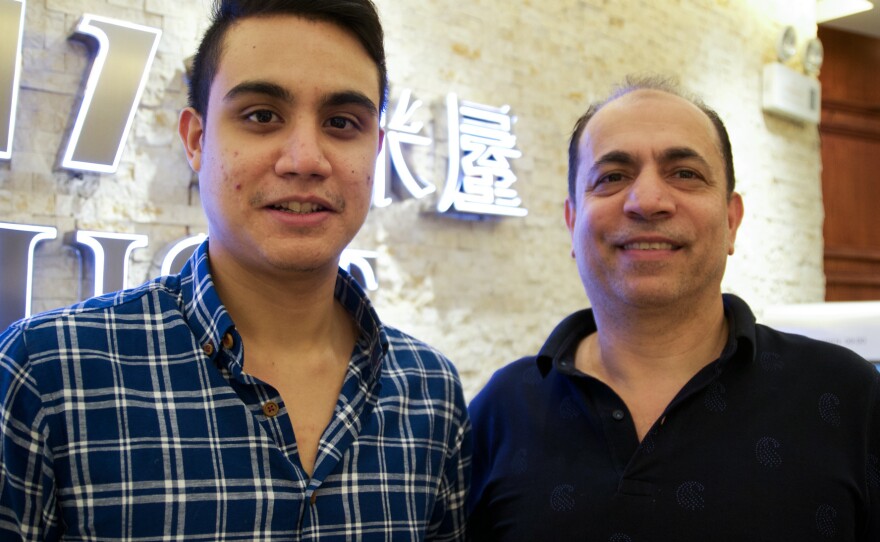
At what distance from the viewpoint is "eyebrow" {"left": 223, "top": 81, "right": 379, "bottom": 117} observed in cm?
143

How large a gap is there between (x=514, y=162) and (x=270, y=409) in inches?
154

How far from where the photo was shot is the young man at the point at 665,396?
1.59 m

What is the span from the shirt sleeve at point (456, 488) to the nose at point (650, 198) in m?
0.56

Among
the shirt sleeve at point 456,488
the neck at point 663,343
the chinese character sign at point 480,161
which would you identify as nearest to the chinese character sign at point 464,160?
the chinese character sign at point 480,161

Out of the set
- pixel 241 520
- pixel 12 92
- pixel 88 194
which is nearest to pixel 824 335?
pixel 241 520

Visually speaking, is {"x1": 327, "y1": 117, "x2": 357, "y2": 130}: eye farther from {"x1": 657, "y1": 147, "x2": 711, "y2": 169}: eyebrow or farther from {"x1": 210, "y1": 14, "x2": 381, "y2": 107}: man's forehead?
{"x1": 657, "y1": 147, "x2": 711, "y2": 169}: eyebrow

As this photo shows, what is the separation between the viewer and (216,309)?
1.43 metres

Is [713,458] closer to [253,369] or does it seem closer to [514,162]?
[253,369]

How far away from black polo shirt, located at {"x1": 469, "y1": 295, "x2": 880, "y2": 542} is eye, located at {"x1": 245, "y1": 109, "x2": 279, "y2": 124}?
86cm

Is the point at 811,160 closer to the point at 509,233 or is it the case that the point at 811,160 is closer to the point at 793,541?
the point at 509,233

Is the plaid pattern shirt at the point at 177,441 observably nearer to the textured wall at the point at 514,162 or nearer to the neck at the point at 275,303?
the neck at the point at 275,303

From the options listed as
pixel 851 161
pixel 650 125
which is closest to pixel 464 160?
pixel 650 125

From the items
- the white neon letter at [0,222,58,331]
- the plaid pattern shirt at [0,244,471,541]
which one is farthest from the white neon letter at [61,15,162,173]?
the plaid pattern shirt at [0,244,471,541]

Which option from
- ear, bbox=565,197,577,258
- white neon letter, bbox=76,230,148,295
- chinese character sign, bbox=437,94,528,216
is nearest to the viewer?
ear, bbox=565,197,577,258
